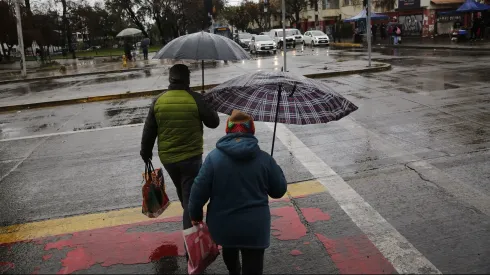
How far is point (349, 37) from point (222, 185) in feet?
171

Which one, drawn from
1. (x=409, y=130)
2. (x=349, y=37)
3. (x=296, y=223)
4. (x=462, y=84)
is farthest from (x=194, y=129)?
(x=349, y=37)

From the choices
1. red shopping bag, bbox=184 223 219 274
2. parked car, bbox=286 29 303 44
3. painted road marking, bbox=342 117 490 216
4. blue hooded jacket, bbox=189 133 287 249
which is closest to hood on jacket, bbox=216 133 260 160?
blue hooded jacket, bbox=189 133 287 249

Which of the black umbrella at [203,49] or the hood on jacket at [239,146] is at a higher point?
the black umbrella at [203,49]

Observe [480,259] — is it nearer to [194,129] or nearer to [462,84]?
[194,129]

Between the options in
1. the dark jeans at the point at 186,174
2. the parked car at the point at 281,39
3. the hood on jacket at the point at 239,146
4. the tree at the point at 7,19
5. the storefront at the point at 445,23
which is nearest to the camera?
the hood on jacket at the point at 239,146

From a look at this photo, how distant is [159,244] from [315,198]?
202 cm

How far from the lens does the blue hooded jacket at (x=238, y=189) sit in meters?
3.01

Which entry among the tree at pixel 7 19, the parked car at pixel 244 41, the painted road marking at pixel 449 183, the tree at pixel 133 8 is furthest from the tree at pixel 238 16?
the painted road marking at pixel 449 183

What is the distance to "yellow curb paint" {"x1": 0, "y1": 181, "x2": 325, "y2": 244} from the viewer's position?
4.96m

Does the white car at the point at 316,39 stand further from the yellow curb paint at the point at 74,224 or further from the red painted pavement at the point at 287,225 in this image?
the red painted pavement at the point at 287,225

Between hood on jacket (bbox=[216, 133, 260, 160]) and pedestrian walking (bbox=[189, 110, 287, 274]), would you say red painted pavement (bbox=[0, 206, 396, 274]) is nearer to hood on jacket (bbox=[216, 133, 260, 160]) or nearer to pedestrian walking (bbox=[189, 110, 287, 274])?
pedestrian walking (bbox=[189, 110, 287, 274])

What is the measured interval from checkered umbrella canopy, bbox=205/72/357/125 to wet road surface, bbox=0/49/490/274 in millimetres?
1320

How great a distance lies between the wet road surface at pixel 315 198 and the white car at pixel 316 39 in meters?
30.5

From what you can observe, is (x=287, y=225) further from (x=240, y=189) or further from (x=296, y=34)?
(x=296, y=34)
